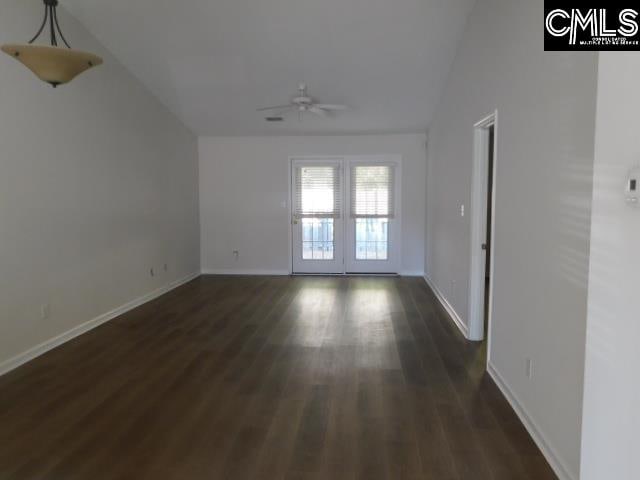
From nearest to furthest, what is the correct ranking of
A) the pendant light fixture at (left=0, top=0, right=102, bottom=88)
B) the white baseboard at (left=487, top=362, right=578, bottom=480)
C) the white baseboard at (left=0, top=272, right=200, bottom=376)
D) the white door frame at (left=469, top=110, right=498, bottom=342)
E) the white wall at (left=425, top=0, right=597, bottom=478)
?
the white wall at (left=425, top=0, right=597, bottom=478)
the white baseboard at (left=487, top=362, right=578, bottom=480)
the pendant light fixture at (left=0, top=0, right=102, bottom=88)
the white baseboard at (left=0, top=272, right=200, bottom=376)
the white door frame at (left=469, top=110, right=498, bottom=342)

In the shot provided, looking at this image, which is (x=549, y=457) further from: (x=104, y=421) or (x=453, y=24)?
(x=453, y=24)

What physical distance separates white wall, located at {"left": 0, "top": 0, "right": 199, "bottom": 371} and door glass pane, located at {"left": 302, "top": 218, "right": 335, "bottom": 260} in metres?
2.40

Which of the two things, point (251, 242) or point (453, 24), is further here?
point (251, 242)

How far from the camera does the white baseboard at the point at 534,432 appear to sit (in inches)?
88.3

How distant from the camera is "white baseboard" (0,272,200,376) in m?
3.72

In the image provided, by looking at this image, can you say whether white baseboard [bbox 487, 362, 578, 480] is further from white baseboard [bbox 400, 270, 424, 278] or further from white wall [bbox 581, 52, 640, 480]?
white baseboard [bbox 400, 270, 424, 278]

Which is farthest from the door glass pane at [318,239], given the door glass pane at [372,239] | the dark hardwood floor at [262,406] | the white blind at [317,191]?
the dark hardwood floor at [262,406]

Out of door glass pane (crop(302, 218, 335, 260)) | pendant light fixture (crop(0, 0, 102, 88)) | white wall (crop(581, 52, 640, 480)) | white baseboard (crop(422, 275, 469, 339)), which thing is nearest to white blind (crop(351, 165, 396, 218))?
door glass pane (crop(302, 218, 335, 260))

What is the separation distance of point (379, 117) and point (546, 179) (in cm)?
482

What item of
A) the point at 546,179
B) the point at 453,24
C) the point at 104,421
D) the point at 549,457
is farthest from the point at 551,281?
the point at 453,24

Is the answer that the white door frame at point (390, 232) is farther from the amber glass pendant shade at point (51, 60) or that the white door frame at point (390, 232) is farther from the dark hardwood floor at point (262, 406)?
the amber glass pendant shade at point (51, 60)

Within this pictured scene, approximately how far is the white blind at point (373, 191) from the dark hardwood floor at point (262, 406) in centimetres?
310

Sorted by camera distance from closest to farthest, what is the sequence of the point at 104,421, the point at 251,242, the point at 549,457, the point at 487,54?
the point at 549,457 < the point at 104,421 < the point at 487,54 < the point at 251,242

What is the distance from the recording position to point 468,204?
14.6 feet
